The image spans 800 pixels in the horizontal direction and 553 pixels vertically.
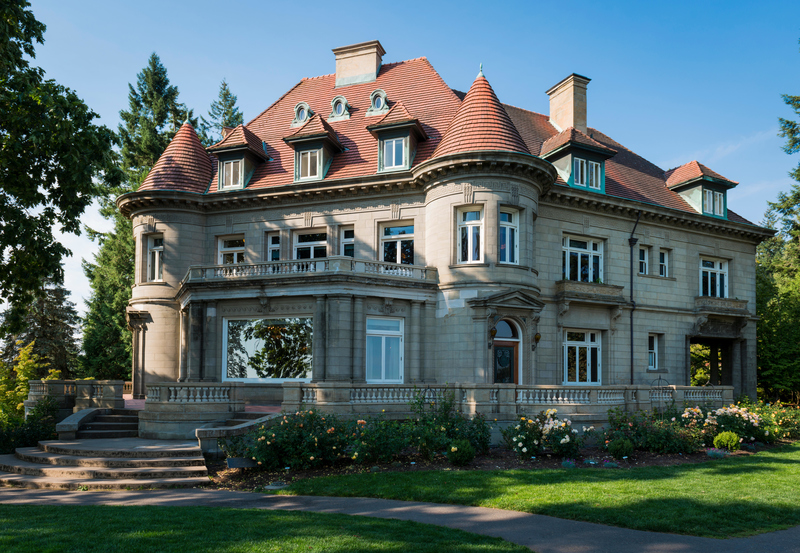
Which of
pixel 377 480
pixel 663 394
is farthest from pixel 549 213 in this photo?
pixel 377 480

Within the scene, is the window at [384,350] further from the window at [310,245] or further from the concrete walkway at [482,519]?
the concrete walkway at [482,519]

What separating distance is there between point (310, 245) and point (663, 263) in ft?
54.7

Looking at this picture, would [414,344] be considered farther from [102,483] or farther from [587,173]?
[102,483]

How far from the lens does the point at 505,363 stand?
2270cm

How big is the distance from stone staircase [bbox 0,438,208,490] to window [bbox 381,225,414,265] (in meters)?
11.5

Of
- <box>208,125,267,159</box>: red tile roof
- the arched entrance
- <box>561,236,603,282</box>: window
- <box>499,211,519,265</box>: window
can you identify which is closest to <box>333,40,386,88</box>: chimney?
<box>208,125,267,159</box>: red tile roof

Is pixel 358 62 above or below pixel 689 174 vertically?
above

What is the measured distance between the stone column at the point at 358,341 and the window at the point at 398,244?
3.54 metres

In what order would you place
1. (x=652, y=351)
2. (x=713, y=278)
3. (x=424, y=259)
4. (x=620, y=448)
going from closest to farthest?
1. (x=620, y=448)
2. (x=424, y=259)
3. (x=652, y=351)
4. (x=713, y=278)

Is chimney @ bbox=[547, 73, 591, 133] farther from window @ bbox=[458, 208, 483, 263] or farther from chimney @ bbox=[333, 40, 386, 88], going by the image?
window @ bbox=[458, 208, 483, 263]

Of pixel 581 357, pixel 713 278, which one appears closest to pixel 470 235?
pixel 581 357

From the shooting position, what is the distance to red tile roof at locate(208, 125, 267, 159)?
26562mm

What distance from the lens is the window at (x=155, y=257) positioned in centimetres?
2664

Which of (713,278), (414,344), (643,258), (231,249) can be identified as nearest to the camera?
(414,344)
